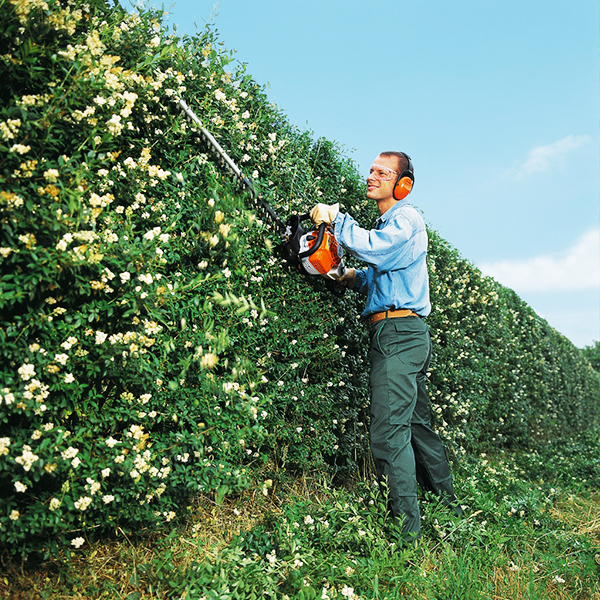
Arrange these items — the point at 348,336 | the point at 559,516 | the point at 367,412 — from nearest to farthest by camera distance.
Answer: the point at 348,336 < the point at 367,412 < the point at 559,516

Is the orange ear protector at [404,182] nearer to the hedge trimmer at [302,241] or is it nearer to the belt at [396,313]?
the hedge trimmer at [302,241]

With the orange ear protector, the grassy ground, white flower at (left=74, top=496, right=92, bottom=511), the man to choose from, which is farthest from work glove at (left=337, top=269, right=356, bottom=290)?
white flower at (left=74, top=496, right=92, bottom=511)

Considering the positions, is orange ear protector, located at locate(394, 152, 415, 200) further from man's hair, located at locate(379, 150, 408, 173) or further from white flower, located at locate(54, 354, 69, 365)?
white flower, located at locate(54, 354, 69, 365)

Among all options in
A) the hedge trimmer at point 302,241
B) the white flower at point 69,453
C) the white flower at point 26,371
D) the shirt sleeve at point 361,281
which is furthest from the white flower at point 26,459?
the shirt sleeve at point 361,281

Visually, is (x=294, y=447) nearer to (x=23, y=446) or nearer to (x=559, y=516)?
(x=23, y=446)

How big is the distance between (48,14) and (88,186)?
67cm

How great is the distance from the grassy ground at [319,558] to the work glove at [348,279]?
4.60 ft

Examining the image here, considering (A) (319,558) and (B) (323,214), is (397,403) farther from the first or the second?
(B) (323,214)

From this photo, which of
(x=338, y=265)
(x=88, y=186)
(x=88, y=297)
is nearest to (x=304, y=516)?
(x=338, y=265)

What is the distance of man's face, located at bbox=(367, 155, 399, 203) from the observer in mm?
3264

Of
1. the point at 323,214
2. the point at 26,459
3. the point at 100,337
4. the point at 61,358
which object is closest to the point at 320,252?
the point at 323,214

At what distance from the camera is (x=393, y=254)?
303 cm

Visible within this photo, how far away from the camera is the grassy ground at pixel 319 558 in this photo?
2137mm

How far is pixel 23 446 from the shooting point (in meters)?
1.79
